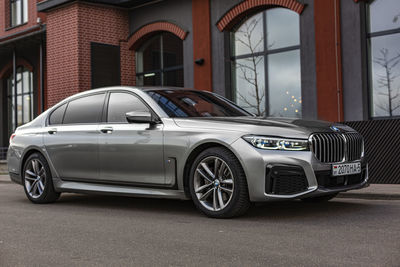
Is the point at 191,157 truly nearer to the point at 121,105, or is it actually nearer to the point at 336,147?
the point at 121,105

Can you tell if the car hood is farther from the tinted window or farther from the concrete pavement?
the tinted window

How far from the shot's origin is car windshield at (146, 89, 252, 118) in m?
6.77

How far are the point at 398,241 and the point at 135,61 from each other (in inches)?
525

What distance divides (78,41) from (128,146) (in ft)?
32.4

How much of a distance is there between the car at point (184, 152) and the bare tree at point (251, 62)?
6.17 m

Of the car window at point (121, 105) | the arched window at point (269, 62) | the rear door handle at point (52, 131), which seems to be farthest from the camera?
the arched window at point (269, 62)

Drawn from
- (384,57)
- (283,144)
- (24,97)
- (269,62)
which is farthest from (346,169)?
(24,97)

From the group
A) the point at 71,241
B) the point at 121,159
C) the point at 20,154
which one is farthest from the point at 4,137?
the point at 71,241

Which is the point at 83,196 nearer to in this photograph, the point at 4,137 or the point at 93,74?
the point at 93,74

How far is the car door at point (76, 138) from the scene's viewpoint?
7.36 m

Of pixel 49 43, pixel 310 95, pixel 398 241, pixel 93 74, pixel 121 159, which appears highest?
pixel 49 43

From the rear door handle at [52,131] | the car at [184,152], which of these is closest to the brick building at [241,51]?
the car at [184,152]

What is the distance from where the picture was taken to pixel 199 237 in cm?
507

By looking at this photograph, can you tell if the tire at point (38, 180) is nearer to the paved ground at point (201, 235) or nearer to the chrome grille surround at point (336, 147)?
the paved ground at point (201, 235)
